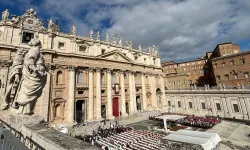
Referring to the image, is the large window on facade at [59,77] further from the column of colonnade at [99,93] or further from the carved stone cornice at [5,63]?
the carved stone cornice at [5,63]

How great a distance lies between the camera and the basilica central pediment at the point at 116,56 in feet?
82.5

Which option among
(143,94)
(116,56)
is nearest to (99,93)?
(116,56)

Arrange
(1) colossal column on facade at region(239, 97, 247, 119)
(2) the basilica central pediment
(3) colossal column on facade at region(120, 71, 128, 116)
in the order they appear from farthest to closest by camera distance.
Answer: (3) colossal column on facade at region(120, 71, 128, 116)
(2) the basilica central pediment
(1) colossal column on facade at region(239, 97, 247, 119)

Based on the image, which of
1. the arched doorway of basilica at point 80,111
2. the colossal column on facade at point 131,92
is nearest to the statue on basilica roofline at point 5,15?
the arched doorway of basilica at point 80,111

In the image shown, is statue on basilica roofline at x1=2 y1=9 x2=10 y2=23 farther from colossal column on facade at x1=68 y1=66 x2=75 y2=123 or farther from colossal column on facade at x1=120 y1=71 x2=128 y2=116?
colossal column on facade at x1=120 y1=71 x2=128 y2=116

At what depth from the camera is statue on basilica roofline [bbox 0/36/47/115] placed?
14.9 ft

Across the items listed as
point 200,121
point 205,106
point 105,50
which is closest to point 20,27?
point 105,50

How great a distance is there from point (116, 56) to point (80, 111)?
39.9 feet

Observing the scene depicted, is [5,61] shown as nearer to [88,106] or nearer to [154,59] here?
[88,106]

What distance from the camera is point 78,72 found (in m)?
22.5

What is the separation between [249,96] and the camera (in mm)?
22641

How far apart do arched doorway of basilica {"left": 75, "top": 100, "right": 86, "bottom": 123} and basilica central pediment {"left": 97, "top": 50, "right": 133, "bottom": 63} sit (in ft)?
28.0

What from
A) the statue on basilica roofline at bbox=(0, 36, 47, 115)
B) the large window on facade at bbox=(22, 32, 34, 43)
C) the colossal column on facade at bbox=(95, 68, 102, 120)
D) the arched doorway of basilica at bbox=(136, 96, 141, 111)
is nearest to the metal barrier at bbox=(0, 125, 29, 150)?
the statue on basilica roofline at bbox=(0, 36, 47, 115)

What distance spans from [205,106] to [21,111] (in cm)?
3247
